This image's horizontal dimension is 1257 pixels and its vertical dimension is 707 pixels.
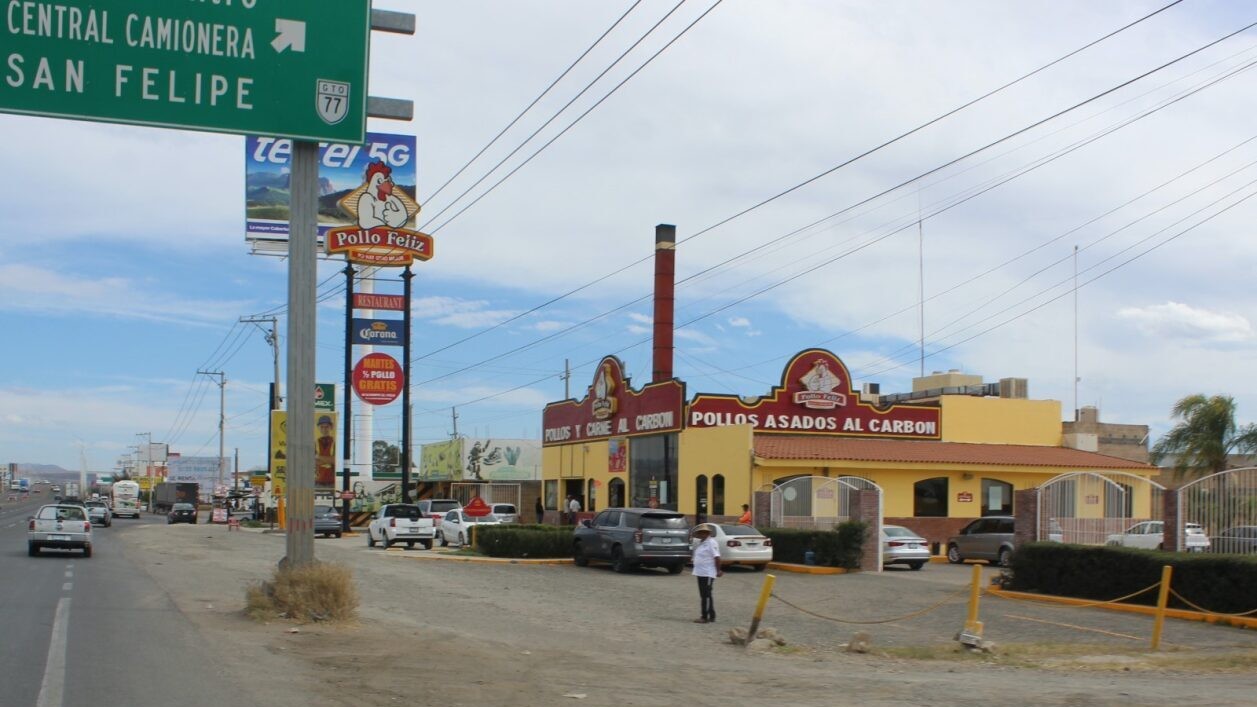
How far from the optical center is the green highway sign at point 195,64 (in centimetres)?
1316

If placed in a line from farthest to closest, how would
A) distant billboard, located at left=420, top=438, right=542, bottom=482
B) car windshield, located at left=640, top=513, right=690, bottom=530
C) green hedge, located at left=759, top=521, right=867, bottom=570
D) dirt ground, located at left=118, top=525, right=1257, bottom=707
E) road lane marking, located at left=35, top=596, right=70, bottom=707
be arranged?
distant billboard, located at left=420, top=438, right=542, bottom=482 < green hedge, located at left=759, top=521, right=867, bottom=570 < car windshield, located at left=640, top=513, right=690, bottom=530 < dirt ground, located at left=118, top=525, right=1257, bottom=707 < road lane marking, located at left=35, top=596, right=70, bottom=707

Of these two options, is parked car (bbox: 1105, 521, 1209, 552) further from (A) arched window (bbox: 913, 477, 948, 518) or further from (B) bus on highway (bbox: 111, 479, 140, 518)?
(B) bus on highway (bbox: 111, 479, 140, 518)

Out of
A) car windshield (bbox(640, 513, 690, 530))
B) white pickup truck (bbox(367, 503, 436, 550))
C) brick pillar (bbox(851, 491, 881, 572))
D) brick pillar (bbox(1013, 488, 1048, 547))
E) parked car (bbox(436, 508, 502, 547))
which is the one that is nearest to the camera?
brick pillar (bbox(1013, 488, 1048, 547))

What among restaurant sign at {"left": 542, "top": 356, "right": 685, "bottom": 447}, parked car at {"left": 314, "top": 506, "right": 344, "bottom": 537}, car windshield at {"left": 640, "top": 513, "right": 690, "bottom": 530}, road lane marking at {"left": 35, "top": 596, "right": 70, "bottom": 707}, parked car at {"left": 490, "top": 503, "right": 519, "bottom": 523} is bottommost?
parked car at {"left": 314, "top": 506, "right": 344, "bottom": 537}

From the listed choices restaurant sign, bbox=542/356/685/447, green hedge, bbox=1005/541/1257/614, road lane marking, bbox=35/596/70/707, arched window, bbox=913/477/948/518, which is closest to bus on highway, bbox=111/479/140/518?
restaurant sign, bbox=542/356/685/447

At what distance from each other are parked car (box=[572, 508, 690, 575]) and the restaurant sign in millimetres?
11799

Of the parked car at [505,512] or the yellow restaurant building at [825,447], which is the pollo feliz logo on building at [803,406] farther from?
A: the parked car at [505,512]

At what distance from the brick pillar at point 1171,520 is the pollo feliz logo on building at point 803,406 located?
61.9 ft

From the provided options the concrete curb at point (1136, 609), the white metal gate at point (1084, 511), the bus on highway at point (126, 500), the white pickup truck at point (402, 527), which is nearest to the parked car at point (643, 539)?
the concrete curb at point (1136, 609)

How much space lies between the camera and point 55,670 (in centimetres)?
1198

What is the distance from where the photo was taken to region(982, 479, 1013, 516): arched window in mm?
42250

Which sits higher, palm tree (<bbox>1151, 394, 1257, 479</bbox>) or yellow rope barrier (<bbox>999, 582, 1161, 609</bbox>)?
palm tree (<bbox>1151, 394, 1257, 479</bbox>)

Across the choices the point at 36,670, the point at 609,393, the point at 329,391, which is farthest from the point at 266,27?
the point at 329,391

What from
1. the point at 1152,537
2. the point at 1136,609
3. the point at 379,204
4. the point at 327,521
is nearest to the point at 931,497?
the point at 1152,537
